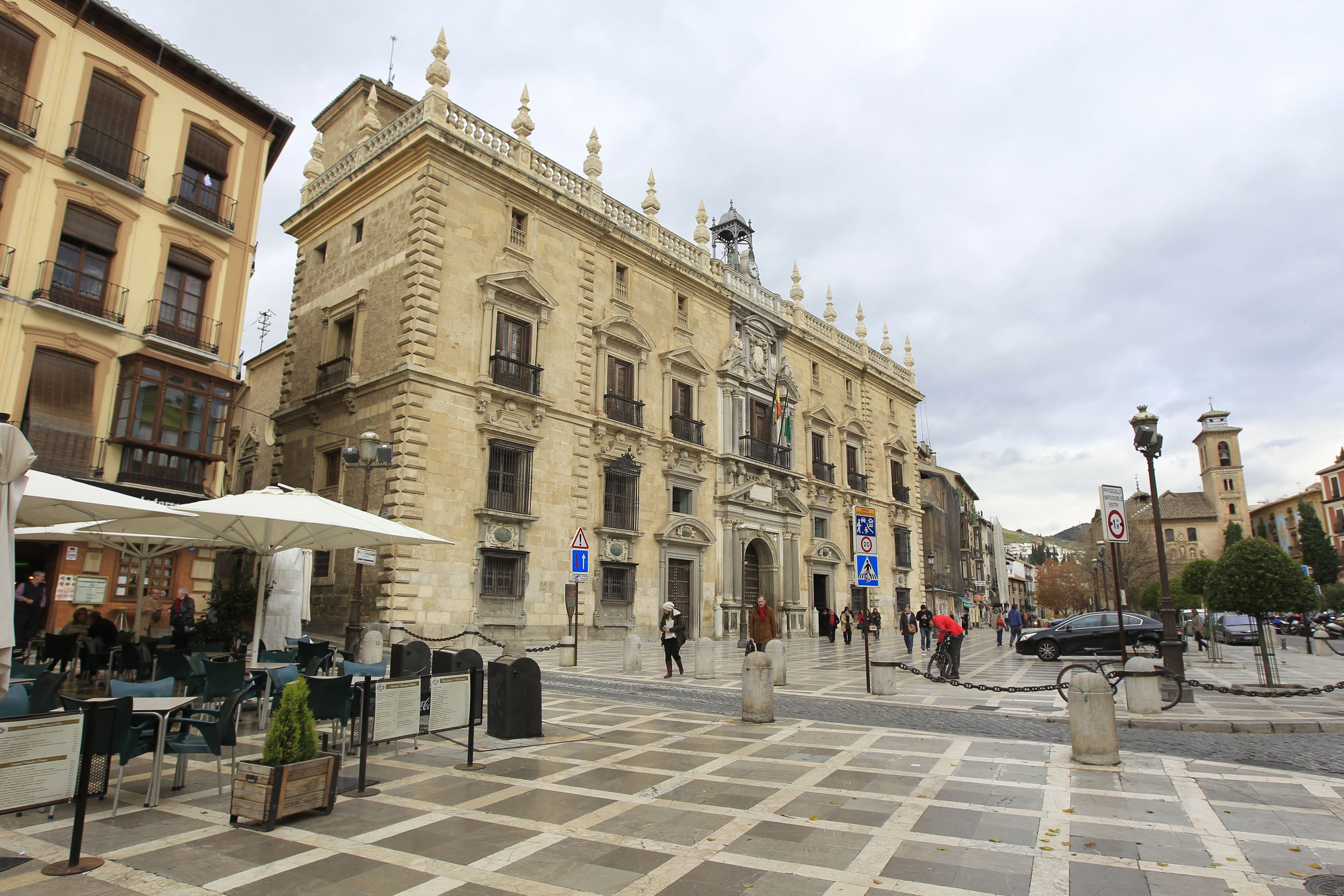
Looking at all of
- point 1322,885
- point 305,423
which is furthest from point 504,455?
point 1322,885

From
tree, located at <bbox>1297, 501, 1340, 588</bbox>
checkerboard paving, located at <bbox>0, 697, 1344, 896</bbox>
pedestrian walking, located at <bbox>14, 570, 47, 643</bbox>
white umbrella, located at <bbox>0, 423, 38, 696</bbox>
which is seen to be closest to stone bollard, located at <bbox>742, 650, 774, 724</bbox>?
checkerboard paving, located at <bbox>0, 697, 1344, 896</bbox>

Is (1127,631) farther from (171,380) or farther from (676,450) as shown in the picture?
(171,380)

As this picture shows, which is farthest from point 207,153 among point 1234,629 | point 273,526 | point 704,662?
point 1234,629

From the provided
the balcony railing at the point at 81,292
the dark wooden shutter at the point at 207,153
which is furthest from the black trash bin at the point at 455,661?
the dark wooden shutter at the point at 207,153

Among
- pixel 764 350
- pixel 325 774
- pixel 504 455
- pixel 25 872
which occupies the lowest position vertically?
pixel 25 872

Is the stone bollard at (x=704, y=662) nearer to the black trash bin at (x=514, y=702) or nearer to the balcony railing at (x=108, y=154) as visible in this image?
the black trash bin at (x=514, y=702)

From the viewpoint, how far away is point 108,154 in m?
16.8

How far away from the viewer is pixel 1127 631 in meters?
18.6

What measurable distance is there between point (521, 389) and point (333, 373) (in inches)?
206

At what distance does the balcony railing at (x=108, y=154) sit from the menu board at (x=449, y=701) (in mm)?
16165

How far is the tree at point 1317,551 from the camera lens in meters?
56.7

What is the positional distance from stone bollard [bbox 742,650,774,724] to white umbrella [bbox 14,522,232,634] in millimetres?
7837

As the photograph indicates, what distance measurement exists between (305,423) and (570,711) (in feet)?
49.7

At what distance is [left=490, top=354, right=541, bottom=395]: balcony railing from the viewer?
19.8m
